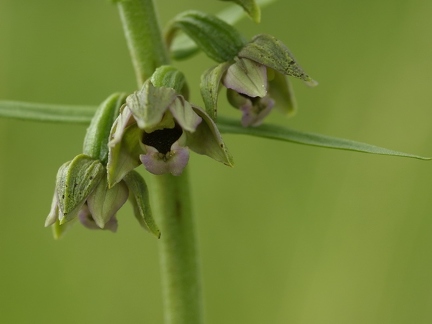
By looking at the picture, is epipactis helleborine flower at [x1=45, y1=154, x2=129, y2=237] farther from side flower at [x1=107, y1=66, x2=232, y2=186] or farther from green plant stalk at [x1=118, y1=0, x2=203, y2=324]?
green plant stalk at [x1=118, y1=0, x2=203, y2=324]

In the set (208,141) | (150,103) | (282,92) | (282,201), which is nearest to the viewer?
(150,103)

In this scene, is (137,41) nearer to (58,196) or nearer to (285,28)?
(58,196)

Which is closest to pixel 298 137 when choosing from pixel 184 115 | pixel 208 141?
pixel 208 141

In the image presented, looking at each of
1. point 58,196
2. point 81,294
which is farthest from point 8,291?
point 58,196

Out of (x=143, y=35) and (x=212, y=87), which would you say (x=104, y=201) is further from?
(x=143, y=35)

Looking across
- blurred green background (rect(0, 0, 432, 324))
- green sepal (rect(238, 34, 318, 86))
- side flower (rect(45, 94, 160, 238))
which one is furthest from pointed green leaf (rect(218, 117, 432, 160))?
blurred green background (rect(0, 0, 432, 324))
